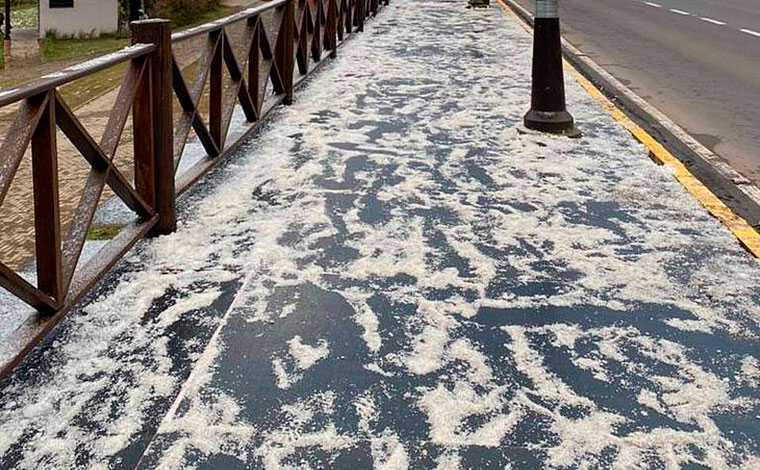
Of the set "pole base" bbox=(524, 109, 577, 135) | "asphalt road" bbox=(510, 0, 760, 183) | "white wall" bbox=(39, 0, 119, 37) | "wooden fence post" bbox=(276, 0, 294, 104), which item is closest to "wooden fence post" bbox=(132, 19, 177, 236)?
"pole base" bbox=(524, 109, 577, 135)

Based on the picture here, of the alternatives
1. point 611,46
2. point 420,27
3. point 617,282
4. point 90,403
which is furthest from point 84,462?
point 420,27

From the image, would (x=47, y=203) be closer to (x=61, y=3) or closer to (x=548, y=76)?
(x=548, y=76)

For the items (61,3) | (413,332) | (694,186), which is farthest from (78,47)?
(413,332)

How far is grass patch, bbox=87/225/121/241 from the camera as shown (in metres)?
4.95

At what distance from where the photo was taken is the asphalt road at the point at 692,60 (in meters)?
8.17

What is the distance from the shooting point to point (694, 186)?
595cm

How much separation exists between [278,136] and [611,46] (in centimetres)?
885

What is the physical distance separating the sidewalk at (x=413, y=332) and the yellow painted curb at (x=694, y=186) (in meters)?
0.10

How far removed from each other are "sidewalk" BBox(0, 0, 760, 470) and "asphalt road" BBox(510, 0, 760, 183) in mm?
1800

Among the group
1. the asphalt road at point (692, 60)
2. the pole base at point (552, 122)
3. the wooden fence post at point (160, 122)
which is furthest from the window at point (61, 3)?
the wooden fence post at point (160, 122)

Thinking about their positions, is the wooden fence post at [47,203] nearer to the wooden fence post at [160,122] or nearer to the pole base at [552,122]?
the wooden fence post at [160,122]

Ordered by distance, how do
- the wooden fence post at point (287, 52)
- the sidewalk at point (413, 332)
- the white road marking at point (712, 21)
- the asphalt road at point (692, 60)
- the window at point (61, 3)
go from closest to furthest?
the sidewalk at point (413, 332) → the asphalt road at point (692, 60) → the wooden fence post at point (287, 52) → the white road marking at point (712, 21) → the window at point (61, 3)

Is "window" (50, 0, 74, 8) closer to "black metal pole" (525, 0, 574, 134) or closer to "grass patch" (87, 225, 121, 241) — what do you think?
"black metal pole" (525, 0, 574, 134)

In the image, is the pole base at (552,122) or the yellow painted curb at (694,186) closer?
the yellow painted curb at (694,186)
